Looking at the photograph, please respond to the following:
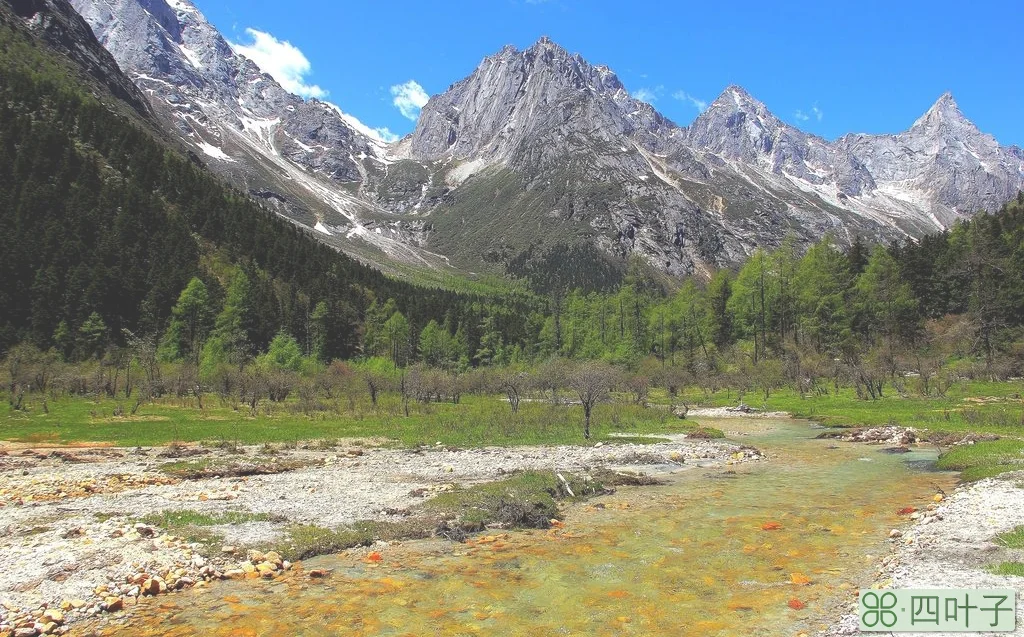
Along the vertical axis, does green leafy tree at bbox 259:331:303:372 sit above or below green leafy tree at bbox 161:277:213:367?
below

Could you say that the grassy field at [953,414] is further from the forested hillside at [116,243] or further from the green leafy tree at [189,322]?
the forested hillside at [116,243]

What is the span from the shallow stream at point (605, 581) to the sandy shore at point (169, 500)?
1.50 metres

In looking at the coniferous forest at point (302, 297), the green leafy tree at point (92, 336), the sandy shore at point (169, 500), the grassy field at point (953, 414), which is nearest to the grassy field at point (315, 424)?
the sandy shore at point (169, 500)

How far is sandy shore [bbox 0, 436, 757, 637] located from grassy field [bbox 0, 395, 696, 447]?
186 inches

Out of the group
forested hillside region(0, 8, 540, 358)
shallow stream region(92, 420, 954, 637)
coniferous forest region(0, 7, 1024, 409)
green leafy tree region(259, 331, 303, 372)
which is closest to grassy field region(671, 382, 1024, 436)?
coniferous forest region(0, 7, 1024, 409)

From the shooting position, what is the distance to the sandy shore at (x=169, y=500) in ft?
43.7

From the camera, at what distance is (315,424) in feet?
171

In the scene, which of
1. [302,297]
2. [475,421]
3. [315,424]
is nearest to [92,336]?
[302,297]

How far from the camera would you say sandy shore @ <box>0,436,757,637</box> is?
1332cm

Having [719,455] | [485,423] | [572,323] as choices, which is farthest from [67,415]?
[572,323]

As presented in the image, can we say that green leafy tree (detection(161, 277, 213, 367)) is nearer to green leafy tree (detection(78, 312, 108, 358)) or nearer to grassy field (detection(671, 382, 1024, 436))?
green leafy tree (detection(78, 312, 108, 358))

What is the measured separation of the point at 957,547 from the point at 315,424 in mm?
48458

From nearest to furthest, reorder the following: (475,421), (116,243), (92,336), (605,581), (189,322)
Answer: (605,581), (475,421), (92,336), (189,322), (116,243)

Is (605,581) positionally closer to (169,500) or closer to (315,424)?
(169,500)
